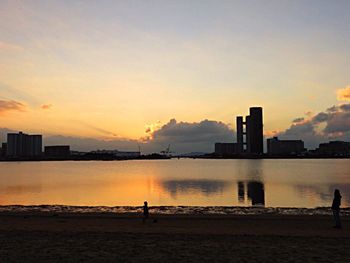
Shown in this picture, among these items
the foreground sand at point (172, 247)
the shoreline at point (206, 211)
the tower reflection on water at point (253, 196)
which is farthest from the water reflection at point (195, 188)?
the foreground sand at point (172, 247)

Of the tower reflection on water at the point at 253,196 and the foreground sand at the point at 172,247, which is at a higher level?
the foreground sand at the point at 172,247

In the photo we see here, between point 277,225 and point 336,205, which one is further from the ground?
point 336,205

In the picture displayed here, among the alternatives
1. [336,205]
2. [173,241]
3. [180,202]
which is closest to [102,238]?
[173,241]

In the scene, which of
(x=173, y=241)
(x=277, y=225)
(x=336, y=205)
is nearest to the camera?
(x=173, y=241)

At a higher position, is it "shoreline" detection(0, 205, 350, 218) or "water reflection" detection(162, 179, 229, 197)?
"shoreline" detection(0, 205, 350, 218)

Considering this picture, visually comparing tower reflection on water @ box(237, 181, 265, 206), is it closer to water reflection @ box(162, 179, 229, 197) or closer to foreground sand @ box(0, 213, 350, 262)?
water reflection @ box(162, 179, 229, 197)

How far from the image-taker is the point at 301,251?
1350cm

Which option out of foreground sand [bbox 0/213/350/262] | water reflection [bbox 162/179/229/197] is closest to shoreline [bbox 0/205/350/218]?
foreground sand [bbox 0/213/350/262]

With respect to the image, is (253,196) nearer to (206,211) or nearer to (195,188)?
(195,188)

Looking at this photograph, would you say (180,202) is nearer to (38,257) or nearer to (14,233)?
(14,233)

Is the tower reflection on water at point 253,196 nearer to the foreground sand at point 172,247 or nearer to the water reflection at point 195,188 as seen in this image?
the water reflection at point 195,188

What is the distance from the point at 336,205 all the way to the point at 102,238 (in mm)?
12946

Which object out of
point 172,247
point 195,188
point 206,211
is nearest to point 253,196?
point 195,188

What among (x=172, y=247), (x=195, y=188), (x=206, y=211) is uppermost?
Answer: (x=172, y=247)
